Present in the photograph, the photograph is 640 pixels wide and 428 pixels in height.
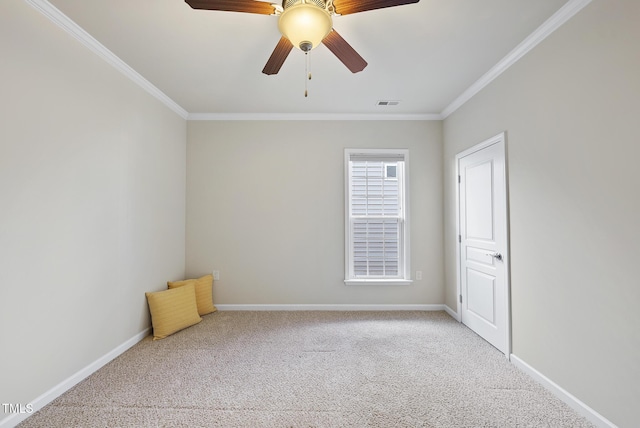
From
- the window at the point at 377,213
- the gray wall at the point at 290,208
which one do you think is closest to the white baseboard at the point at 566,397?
the gray wall at the point at 290,208

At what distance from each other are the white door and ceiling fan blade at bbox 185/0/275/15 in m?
2.29

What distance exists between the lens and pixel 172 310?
10.4ft

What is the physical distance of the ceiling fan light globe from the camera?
155cm

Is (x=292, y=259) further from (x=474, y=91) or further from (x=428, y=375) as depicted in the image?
(x=474, y=91)

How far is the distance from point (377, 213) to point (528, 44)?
7.72 feet

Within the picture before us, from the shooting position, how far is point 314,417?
6.11 ft

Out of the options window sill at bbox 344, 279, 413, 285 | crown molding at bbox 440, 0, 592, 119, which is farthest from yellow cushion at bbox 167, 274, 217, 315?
crown molding at bbox 440, 0, 592, 119

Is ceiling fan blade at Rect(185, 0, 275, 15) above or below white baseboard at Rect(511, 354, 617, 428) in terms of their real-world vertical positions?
above

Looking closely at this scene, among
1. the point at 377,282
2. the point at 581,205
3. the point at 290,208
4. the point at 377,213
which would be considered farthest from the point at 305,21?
the point at 377,282

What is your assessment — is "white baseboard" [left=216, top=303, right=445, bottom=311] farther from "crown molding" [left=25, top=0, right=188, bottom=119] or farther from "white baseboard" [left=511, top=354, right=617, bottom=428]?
"crown molding" [left=25, top=0, right=188, bottom=119]

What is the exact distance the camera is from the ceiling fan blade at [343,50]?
179 centimetres

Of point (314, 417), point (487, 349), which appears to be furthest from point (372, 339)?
point (314, 417)

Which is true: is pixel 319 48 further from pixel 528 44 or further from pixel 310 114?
pixel 528 44

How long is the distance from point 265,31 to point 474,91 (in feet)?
7.42
